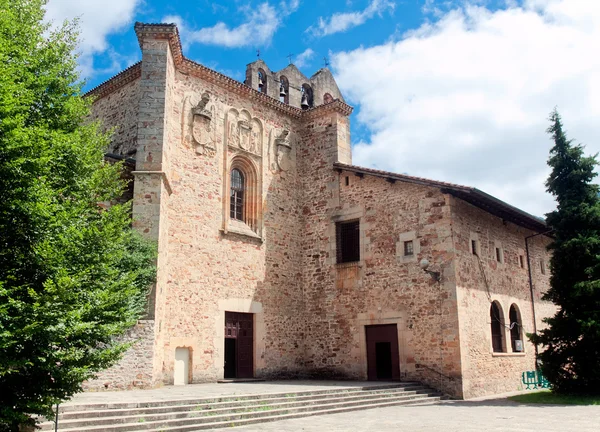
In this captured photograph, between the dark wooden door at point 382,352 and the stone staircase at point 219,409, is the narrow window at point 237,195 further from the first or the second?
the stone staircase at point 219,409

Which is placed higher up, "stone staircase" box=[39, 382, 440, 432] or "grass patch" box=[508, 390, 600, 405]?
"stone staircase" box=[39, 382, 440, 432]

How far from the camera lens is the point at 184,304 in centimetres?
1538

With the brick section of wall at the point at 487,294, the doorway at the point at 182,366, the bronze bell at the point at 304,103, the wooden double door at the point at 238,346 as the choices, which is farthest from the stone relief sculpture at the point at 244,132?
the brick section of wall at the point at 487,294

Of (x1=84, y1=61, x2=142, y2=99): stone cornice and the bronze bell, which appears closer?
(x1=84, y1=61, x2=142, y2=99): stone cornice

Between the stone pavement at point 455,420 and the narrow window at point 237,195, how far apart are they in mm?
8030

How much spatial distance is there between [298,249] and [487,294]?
641cm

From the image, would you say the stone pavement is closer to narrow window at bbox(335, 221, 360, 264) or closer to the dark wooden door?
the dark wooden door

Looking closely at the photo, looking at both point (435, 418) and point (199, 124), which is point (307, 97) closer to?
point (199, 124)

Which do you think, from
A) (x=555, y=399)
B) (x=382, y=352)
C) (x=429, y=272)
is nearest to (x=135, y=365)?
(x=382, y=352)

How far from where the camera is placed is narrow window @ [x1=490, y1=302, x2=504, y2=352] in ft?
57.1

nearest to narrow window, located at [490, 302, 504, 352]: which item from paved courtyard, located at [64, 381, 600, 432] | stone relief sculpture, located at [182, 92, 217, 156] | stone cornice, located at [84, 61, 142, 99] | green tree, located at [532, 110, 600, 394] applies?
green tree, located at [532, 110, 600, 394]

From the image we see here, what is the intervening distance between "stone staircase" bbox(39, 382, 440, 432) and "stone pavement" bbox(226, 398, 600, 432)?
47 centimetres

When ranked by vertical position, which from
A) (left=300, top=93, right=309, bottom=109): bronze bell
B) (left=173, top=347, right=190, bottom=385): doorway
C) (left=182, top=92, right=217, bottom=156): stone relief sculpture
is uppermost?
(left=300, top=93, right=309, bottom=109): bronze bell

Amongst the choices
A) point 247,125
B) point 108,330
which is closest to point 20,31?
point 108,330
